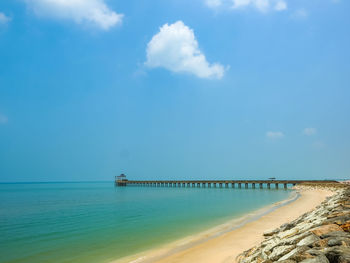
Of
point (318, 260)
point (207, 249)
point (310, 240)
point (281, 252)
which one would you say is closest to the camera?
point (318, 260)

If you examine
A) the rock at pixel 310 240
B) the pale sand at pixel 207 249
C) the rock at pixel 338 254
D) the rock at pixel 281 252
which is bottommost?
the pale sand at pixel 207 249

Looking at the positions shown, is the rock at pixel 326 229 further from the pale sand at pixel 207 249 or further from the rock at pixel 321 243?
the pale sand at pixel 207 249

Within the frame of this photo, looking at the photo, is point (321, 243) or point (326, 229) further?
point (326, 229)

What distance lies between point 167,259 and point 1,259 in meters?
6.95

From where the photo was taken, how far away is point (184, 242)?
437 inches

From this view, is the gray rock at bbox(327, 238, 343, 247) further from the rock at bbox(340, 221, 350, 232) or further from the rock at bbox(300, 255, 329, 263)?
the rock at bbox(340, 221, 350, 232)

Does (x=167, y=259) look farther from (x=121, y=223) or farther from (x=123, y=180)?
(x=123, y=180)

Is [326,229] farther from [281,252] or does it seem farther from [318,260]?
[318,260]

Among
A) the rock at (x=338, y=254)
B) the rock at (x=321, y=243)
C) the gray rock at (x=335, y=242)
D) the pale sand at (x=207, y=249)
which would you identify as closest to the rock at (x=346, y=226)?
the rock at (x=321, y=243)

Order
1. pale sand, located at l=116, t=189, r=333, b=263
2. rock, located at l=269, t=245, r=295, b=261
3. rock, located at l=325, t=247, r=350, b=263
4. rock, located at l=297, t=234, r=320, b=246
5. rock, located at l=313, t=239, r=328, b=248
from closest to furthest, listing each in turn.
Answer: rock, located at l=325, t=247, r=350, b=263 < rock, located at l=313, t=239, r=328, b=248 < rock, located at l=297, t=234, r=320, b=246 < rock, located at l=269, t=245, r=295, b=261 < pale sand, located at l=116, t=189, r=333, b=263

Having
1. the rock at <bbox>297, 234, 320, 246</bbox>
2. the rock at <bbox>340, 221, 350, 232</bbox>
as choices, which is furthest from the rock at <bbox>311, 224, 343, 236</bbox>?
the rock at <bbox>297, 234, 320, 246</bbox>

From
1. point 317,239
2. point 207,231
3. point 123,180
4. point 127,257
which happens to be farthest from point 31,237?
point 123,180

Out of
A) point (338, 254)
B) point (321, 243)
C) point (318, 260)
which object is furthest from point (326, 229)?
point (318, 260)

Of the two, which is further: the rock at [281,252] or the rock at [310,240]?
the rock at [281,252]
